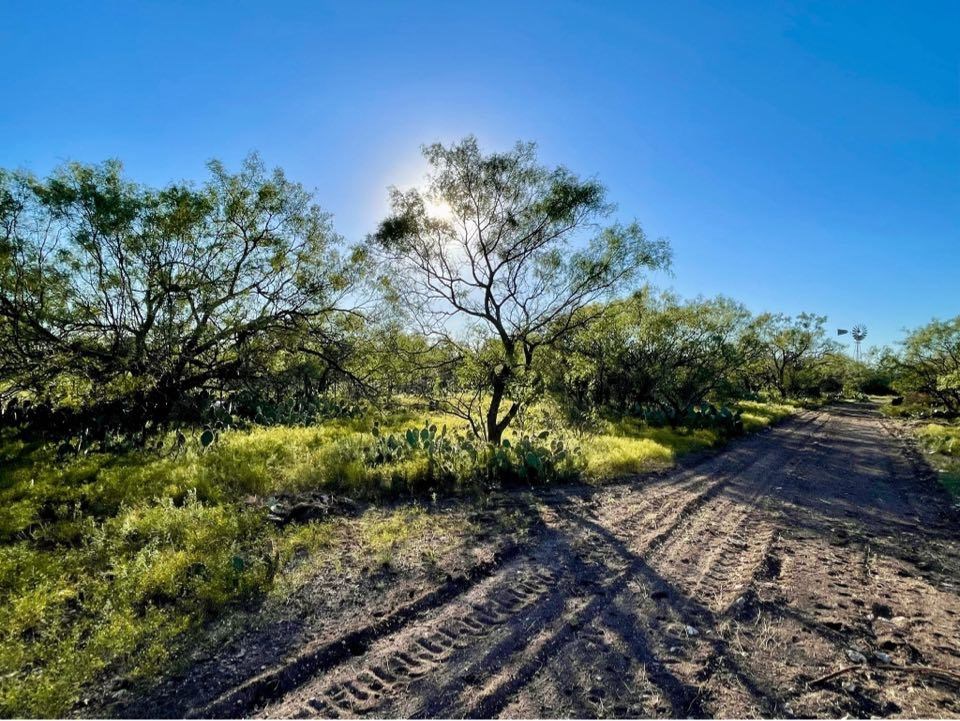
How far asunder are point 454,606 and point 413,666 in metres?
0.99

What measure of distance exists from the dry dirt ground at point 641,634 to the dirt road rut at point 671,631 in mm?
16

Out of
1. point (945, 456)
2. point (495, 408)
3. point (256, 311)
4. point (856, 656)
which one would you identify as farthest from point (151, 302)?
point (945, 456)

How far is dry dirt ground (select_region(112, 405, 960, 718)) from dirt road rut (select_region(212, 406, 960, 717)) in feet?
0.05

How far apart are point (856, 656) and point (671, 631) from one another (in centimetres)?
145

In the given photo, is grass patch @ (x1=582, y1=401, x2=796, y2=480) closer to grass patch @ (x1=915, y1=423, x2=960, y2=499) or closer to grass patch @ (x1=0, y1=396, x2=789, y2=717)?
grass patch @ (x1=0, y1=396, x2=789, y2=717)

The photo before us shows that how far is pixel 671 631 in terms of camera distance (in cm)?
416

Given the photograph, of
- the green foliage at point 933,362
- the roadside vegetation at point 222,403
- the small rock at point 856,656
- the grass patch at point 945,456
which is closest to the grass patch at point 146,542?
the roadside vegetation at point 222,403

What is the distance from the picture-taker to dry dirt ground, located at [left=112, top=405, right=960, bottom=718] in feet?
10.7

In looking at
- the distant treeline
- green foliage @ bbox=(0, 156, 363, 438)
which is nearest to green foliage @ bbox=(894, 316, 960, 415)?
the distant treeline

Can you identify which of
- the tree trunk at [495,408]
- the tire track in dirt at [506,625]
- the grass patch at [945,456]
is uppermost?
the tree trunk at [495,408]

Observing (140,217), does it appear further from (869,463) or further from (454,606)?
(869,463)

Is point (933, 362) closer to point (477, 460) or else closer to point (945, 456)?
point (945, 456)

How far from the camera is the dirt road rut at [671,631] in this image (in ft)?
10.7

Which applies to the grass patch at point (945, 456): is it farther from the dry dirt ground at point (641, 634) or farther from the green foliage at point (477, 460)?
the green foliage at point (477, 460)
